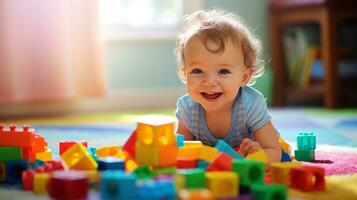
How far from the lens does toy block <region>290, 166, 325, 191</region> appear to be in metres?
0.97

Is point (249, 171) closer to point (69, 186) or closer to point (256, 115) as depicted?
point (69, 186)

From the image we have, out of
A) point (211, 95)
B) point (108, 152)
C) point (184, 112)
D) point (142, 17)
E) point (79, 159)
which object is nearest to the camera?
point (79, 159)

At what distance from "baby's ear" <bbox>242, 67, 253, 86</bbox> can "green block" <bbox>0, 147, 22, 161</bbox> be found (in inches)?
20.4

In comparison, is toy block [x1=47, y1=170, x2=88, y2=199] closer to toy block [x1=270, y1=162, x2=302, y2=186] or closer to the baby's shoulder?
toy block [x1=270, y1=162, x2=302, y2=186]

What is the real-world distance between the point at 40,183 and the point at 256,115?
529 millimetres

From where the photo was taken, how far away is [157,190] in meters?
0.81

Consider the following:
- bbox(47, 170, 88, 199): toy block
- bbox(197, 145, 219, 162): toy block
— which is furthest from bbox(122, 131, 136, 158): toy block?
bbox(47, 170, 88, 199): toy block

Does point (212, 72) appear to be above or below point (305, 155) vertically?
above

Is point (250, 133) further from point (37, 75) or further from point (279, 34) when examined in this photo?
point (279, 34)

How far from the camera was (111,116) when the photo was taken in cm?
258

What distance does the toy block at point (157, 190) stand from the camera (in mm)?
810

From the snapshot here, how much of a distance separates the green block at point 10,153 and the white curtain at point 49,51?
1.43 m

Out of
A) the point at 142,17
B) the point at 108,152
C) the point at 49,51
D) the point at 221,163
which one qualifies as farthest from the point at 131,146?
the point at 142,17

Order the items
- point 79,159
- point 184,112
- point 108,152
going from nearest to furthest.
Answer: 1. point 79,159
2. point 108,152
3. point 184,112
